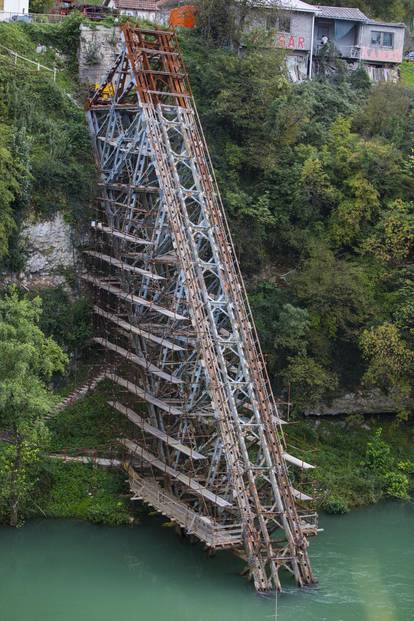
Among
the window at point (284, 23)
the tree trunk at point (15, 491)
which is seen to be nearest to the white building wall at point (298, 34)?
the window at point (284, 23)

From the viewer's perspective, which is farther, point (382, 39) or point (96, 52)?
point (382, 39)

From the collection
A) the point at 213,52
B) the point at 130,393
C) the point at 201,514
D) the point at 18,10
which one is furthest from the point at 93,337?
the point at 18,10

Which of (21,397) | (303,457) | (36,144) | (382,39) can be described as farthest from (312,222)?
(382,39)

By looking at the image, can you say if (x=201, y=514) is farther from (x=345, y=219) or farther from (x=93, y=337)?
(x=345, y=219)

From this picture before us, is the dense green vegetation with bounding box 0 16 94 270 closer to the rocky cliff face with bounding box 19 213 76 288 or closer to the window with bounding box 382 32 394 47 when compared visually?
the rocky cliff face with bounding box 19 213 76 288

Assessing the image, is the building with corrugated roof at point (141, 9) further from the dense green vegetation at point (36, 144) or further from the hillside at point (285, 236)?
the dense green vegetation at point (36, 144)

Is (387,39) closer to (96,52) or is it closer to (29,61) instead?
(96,52)

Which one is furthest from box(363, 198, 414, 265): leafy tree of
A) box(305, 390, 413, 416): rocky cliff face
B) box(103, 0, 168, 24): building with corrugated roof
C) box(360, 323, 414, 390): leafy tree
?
box(103, 0, 168, 24): building with corrugated roof
